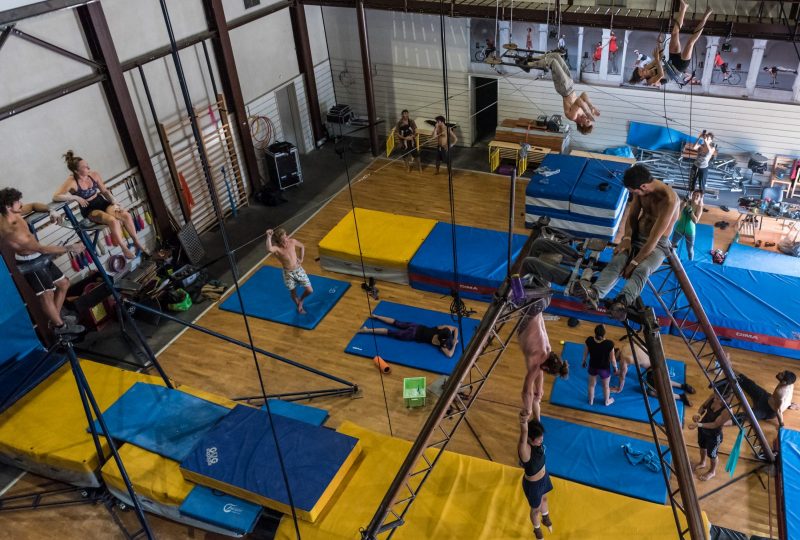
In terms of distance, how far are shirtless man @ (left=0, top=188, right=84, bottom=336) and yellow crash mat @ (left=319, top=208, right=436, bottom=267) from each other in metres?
3.81

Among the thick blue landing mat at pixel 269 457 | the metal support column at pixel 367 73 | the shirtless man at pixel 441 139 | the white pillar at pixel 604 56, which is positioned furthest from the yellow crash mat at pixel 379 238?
the white pillar at pixel 604 56

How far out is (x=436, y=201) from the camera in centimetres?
1171

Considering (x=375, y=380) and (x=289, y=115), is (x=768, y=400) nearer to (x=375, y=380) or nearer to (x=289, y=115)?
(x=375, y=380)

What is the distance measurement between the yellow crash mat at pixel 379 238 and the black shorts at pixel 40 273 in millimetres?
3766

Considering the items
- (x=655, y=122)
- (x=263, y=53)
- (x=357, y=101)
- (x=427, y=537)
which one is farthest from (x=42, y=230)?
(x=655, y=122)

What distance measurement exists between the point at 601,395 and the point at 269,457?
378 cm

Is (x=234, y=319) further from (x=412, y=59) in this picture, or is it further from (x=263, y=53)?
(x=412, y=59)

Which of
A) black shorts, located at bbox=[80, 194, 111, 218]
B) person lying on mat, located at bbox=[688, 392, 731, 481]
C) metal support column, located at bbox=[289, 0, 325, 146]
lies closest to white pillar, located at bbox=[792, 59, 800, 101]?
person lying on mat, located at bbox=[688, 392, 731, 481]

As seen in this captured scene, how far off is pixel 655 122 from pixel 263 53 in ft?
23.9

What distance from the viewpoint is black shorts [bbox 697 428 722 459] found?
6160 mm

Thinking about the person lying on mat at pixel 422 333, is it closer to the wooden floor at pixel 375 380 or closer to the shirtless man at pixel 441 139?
the wooden floor at pixel 375 380

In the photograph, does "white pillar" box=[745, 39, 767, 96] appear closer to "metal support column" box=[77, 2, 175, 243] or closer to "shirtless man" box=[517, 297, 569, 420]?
"shirtless man" box=[517, 297, 569, 420]

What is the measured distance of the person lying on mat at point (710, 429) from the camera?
5996mm

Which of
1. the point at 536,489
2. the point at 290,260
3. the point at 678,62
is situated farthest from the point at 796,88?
the point at 536,489
